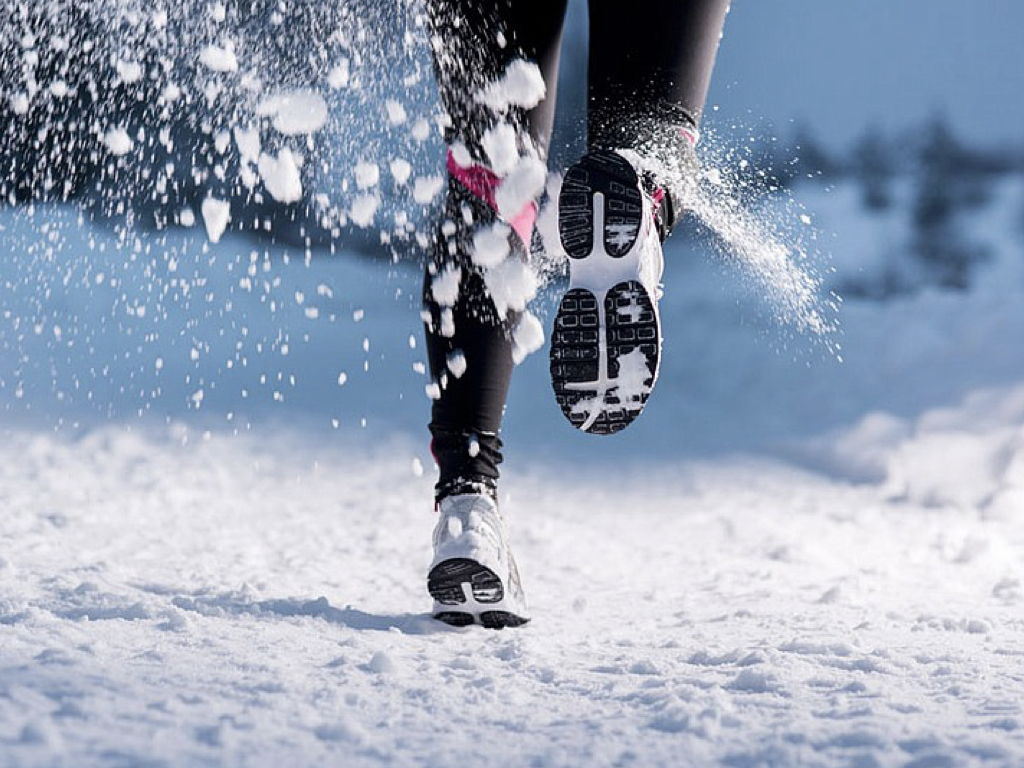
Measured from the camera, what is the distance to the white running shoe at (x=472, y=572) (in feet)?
4.33

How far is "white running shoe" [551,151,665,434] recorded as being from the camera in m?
1.16

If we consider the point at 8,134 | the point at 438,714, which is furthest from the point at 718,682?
the point at 8,134

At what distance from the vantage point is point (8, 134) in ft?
7.41

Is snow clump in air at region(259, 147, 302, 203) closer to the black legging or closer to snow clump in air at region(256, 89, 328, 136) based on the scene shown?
snow clump in air at region(256, 89, 328, 136)

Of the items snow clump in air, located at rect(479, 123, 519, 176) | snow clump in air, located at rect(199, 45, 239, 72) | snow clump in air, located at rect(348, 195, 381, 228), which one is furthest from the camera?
snow clump in air, located at rect(199, 45, 239, 72)

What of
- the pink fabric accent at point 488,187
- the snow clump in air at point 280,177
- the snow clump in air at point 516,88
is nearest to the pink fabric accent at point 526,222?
the pink fabric accent at point 488,187

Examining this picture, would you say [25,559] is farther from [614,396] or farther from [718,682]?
[718,682]

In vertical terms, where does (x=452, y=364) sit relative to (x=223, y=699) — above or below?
above

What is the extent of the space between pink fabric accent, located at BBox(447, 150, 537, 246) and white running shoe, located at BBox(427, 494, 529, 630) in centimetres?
36

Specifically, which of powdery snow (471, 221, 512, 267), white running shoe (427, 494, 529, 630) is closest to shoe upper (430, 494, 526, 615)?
white running shoe (427, 494, 529, 630)

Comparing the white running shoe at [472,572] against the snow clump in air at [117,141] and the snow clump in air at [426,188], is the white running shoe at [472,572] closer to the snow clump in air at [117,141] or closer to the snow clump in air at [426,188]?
the snow clump in air at [426,188]

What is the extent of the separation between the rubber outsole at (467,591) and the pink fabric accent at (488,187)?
426 mm

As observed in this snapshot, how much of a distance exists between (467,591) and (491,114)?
1.97ft

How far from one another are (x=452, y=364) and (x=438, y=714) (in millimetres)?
574
